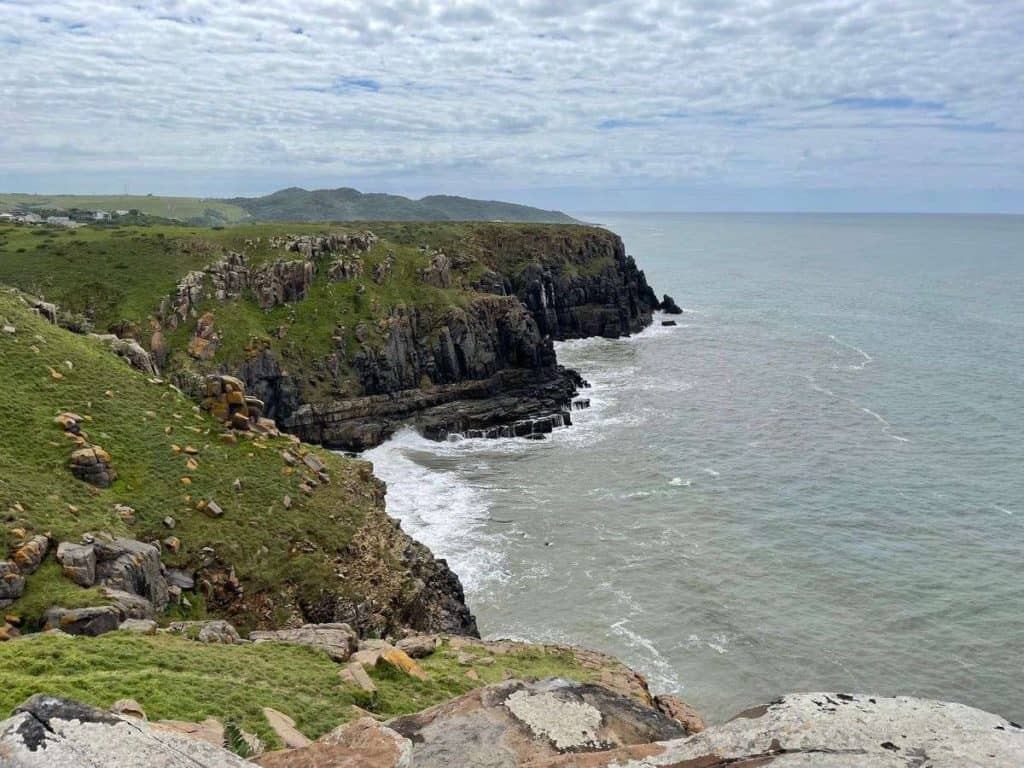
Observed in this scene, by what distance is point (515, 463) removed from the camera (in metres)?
61.9

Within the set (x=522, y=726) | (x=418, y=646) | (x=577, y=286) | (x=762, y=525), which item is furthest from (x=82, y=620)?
(x=577, y=286)

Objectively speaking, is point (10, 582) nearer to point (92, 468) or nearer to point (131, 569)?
point (131, 569)

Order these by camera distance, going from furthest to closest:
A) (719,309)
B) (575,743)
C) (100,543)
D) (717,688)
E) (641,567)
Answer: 1. (719,309)
2. (641,567)
3. (717,688)
4. (100,543)
5. (575,743)

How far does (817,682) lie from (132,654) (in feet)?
88.8

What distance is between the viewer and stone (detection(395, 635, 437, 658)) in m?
22.1

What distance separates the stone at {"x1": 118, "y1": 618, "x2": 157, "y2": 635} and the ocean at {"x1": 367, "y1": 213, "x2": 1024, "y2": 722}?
61.7 ft

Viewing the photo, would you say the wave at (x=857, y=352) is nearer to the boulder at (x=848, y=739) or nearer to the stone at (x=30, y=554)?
the stone at (x=30, y=554)

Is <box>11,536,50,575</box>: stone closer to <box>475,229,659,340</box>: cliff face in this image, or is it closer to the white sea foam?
the white sea foam

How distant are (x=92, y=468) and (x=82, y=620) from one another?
9.43 meters

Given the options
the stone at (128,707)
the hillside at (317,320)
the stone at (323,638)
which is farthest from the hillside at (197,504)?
the hillside at (317,320)

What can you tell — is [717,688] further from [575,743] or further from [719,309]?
[719,309]

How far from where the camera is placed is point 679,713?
19047 mm

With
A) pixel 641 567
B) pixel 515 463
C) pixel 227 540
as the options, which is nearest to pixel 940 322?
pixel 515 463

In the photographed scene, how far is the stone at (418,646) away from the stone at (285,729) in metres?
6.89
